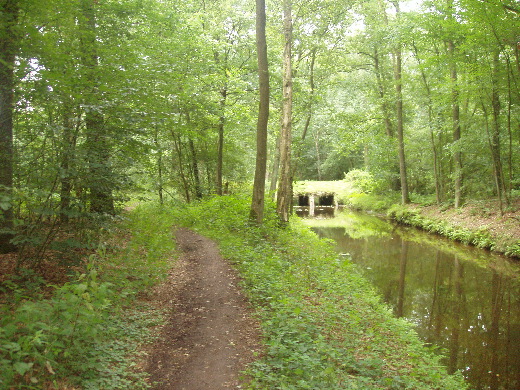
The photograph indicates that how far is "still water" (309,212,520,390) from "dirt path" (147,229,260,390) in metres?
A: 3.96

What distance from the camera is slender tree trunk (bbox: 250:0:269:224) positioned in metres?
11.4

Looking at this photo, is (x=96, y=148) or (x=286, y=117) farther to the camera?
(x=286, y=117)

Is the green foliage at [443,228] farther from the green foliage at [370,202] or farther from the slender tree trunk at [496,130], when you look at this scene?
the green foliage at [370,202]

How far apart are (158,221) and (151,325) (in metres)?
8.07

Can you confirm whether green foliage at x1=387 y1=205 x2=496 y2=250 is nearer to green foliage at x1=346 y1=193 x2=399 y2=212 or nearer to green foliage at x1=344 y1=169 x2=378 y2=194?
green foliage at x1=346 y1=193 x2=399 y2=212

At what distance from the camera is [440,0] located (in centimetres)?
1781

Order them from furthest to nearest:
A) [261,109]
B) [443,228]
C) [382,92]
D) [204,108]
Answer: [382,92] → [443,228] → [204,108] → [261,109]

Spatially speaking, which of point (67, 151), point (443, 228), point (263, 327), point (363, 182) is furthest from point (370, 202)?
point (67, 151)

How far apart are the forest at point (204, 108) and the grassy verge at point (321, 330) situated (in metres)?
0.45

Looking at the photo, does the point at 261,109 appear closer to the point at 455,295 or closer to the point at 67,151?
the point at 67,151

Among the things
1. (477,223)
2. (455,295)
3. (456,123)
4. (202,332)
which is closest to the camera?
(202,332)

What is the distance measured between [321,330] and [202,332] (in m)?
1.91

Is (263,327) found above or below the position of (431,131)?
below

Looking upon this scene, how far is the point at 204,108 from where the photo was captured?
16312 millimetres
